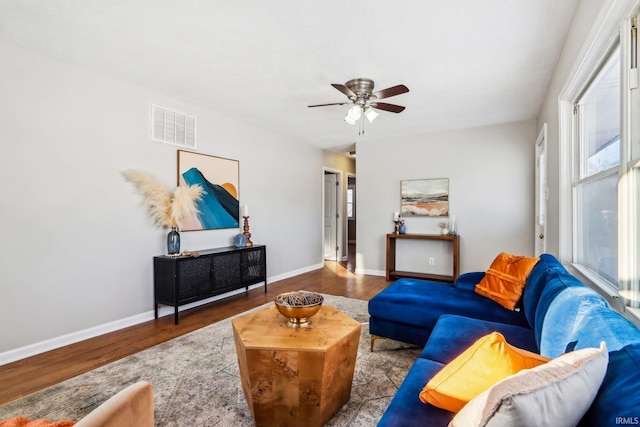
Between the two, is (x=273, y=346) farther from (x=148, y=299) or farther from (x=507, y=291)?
(x=148, y=299)

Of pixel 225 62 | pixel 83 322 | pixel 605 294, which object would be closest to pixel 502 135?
pixel 605 294

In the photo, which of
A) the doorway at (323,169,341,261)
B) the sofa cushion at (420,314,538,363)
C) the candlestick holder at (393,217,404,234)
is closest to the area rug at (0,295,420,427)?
the sofa cushion at (420,314,538,363)

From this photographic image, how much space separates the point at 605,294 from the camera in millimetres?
1634

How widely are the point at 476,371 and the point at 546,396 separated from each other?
1.40ft

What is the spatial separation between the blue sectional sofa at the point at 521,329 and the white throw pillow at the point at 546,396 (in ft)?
0.18

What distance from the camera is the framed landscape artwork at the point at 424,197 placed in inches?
201

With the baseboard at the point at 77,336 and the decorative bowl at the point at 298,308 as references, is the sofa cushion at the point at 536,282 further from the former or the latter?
the baseboard at the point at 77,336

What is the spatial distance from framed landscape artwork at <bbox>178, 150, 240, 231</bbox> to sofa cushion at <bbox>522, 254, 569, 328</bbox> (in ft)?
11.2

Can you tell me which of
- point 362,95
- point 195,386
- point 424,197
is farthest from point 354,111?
point 424,197

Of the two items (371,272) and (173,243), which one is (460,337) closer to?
(173,243)

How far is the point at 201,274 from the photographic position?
352cm

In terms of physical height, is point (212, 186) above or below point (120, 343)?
above

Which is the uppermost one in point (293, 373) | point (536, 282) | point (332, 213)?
point (332, 213)

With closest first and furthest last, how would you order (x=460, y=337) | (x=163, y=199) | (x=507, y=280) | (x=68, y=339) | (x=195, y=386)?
(x=460, y=337), (x=195, y=386), (x=507, y=280), (x=68, y=339), (x=163, y=199)
